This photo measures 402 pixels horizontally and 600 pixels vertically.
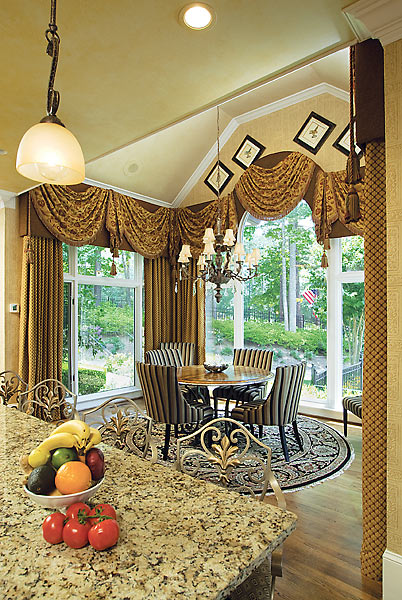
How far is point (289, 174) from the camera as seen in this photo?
498 cm

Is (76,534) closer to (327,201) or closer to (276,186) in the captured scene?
(327,201)

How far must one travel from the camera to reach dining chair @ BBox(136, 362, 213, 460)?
3377 mm

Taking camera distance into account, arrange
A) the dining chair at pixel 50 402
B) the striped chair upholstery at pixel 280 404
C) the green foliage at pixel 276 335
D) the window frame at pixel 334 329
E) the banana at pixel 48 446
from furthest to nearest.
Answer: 1. the green foliage at pixel 276 335
2. the window frame at pixel 334 329
3. the striped chair upholstery at pixel 280 404
4. the dining chair at pixel 50 402
5. the banana at pixel 48 446

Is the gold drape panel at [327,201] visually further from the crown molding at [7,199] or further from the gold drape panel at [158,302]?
the crown molding at [7,199]

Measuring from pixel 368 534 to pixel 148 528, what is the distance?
61.3 inches

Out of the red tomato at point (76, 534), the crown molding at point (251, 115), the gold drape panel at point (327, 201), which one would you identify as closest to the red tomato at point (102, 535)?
the red tomato at point (76, 534)

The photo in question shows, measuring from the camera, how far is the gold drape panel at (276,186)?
4879mm

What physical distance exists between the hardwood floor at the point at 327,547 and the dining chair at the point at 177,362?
1502mm

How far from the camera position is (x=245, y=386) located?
4734 mm

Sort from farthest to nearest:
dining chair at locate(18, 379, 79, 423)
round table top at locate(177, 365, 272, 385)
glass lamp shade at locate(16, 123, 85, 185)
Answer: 1. round table top at locate(177, 365, 272, 385)
2. dining chair at locate(18, 379, 79, 423)
3. glass lamp shade at locate(16, 123, 85, 185)

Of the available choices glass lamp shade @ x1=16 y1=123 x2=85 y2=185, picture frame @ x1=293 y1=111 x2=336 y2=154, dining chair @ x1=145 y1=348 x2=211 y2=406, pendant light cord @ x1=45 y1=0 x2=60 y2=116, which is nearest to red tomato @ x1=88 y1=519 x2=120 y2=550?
glass lamp shade @ x1=16 y1=123 x2=85 y2=185

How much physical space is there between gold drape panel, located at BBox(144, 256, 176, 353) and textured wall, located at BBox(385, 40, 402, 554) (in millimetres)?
4683

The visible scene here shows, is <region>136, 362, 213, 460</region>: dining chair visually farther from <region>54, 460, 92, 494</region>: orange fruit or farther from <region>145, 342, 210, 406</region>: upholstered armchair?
<region>54, 460, 92, 494</region>: orange fruit

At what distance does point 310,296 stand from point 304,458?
230cm
